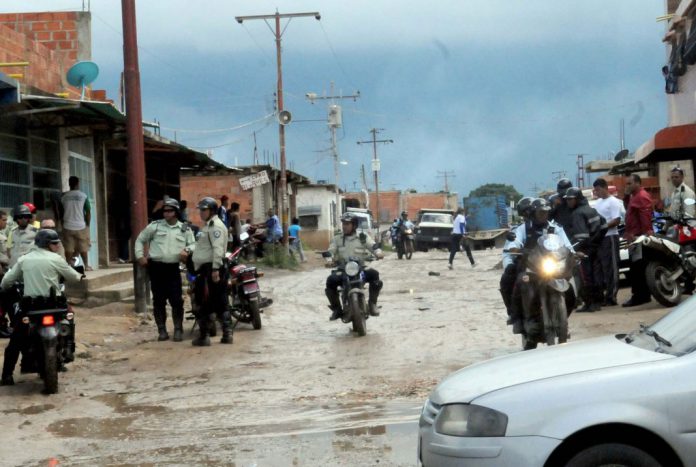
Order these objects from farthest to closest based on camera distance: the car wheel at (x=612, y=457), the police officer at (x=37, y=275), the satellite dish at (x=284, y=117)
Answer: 1. the satellite dish at (x=284, y=117)
2. the police officer at (x=37, y=275)
3. the car wheel at (x=612, y=457)

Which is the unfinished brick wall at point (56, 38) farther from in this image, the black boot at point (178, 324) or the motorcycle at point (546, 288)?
the motorcycle at point (546, 288)

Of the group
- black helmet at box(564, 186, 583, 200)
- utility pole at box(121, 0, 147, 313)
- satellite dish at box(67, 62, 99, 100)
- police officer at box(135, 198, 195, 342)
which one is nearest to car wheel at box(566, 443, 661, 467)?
black helmet at box(564, 186, 583, 200)

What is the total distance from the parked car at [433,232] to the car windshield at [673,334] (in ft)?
138

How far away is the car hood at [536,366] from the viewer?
485 cm

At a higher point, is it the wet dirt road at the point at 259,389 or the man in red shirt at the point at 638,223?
the man in red shirt at the point at 638,223

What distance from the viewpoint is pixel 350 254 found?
13500 millimetres

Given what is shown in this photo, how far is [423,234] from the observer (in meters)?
48.9

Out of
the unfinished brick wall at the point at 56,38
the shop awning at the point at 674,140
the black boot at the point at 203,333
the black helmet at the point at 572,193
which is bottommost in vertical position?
the black boot at the point at 203,333

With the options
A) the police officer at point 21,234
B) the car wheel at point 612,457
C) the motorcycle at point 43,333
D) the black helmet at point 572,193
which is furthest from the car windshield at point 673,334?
the police officer at point 21,234

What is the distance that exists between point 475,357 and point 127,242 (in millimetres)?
14812

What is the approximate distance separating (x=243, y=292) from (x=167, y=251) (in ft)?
4.70

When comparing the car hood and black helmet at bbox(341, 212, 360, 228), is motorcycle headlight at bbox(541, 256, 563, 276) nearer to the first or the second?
the car hood

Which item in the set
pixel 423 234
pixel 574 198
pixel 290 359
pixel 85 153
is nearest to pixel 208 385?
pixel 290 359

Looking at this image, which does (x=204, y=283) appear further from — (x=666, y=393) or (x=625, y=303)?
(x=666, y=393)
